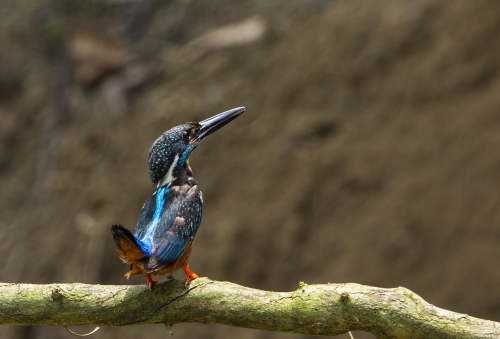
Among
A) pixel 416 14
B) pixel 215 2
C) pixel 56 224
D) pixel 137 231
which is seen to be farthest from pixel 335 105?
pixel 137 231

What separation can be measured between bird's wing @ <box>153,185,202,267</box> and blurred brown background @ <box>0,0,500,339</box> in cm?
305

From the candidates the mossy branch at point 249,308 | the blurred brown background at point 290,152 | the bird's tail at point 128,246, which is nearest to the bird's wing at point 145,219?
the bird's tail at point 128,246

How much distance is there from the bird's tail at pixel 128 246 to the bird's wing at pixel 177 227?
10cm

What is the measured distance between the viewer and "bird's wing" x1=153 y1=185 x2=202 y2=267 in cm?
309

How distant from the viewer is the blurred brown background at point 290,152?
6258mm

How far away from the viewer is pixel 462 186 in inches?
246

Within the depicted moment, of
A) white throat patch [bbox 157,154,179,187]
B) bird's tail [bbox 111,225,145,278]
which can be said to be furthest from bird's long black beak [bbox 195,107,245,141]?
bird's tail [bbox 111,225,145,278]

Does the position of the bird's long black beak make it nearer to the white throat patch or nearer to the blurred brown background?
the white throat patch

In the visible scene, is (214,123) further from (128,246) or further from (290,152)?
(290,152)

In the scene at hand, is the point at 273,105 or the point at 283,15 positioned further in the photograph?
the point at 283,15

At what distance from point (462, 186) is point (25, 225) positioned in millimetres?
4554

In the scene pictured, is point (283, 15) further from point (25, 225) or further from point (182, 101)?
point (25, 225)

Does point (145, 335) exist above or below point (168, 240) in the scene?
above

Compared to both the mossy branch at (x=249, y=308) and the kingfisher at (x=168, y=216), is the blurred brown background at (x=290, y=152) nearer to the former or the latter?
the kingfisher at (x=168, y=216)
